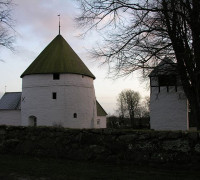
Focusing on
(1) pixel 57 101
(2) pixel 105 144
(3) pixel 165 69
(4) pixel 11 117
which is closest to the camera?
(2) pixel 105 144

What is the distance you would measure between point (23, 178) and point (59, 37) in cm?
3408

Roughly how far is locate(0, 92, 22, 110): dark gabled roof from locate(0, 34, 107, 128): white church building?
1586 millimetres

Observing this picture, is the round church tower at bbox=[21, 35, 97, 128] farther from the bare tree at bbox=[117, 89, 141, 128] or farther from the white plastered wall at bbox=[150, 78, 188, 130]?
the bare tree at bbox=[117, 89, 141, 128]

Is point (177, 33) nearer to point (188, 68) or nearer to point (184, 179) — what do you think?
point (188, 68)

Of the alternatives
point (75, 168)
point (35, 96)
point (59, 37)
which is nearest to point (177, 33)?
point (75, 168)

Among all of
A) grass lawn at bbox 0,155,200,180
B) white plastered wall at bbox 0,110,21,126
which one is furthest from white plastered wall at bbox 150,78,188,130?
grass lawn at bbox 0,155,200,180

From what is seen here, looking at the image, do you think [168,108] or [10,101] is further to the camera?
[10,101]

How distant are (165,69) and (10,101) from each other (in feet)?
92.0

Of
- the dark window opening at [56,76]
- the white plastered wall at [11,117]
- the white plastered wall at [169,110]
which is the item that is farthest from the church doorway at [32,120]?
the white plastered wall at [169,110]

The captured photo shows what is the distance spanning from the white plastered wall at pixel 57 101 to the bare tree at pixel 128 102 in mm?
37234

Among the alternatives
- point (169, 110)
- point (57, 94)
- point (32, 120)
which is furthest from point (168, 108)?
point (32, 120)

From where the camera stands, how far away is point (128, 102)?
73.3 metres

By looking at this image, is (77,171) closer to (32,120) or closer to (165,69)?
(165,69)

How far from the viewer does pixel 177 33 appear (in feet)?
41.5
